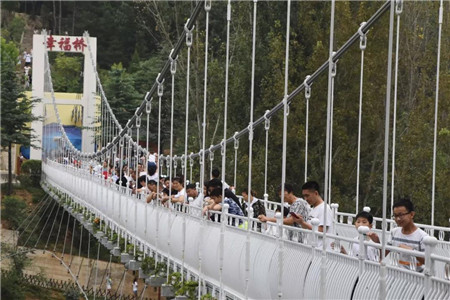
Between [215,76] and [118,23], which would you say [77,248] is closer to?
[215,76]

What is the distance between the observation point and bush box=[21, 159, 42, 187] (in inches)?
2618

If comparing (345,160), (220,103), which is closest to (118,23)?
(220,103)

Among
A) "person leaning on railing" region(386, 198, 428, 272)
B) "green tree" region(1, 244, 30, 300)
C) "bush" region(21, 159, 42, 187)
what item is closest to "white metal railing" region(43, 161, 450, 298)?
"person leaning on railing" region(386, 198, 428, 272)

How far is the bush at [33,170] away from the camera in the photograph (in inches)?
2618

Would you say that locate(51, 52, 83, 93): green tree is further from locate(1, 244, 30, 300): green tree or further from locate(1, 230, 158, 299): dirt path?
locate(1, 244, 30, 300): green tree

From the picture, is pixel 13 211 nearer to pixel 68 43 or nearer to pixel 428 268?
pixel 68 43

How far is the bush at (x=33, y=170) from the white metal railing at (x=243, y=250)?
40046mm

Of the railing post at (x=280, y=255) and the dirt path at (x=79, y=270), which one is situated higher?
the railing post at (x=280, y=255)

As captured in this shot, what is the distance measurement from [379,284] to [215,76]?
32.4m

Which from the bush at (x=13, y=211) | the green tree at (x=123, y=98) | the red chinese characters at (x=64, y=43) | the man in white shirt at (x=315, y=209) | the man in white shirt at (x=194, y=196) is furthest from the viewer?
the red chinese characters at (x=64, y=43)

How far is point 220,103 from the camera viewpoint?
42.3m

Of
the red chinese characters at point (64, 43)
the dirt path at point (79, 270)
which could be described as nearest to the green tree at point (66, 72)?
the red chinese characters at point (64, 43)

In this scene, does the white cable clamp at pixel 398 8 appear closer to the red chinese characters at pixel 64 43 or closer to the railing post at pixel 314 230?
the railing post at pixel 314 230

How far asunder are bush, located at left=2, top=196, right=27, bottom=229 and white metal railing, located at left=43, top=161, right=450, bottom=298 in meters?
30.5
